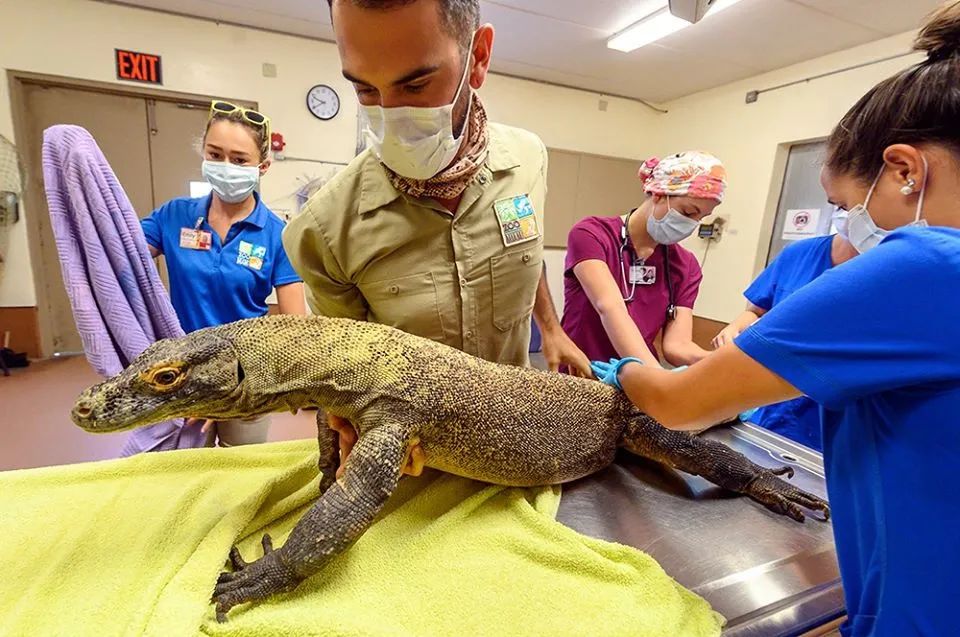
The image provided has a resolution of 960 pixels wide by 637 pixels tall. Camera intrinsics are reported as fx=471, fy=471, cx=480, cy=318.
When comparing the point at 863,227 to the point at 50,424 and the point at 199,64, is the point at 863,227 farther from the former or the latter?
the point at 199,64

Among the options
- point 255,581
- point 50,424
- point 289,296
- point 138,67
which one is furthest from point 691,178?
point 138,67

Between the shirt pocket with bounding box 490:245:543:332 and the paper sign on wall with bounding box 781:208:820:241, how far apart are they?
552cm

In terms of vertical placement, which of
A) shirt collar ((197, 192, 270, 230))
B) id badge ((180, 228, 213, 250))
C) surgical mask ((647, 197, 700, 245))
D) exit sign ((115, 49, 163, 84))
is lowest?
id badge ((180, 228, 213, 250))

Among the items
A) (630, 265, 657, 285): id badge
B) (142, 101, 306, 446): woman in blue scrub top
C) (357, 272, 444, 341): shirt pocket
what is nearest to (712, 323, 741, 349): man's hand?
(630, 265, 657, 285): id badge

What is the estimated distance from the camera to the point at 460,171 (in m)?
1.55

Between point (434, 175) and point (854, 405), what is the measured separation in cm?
125

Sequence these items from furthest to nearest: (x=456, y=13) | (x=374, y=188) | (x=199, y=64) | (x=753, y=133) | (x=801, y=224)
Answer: (x=753, y=133), (x=801, y=224), (x=199, y=64), (x=374, y=188), (x=456, y=13)

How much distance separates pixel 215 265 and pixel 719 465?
2.27 meters

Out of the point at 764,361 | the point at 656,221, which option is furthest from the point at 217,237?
the point at 764,361

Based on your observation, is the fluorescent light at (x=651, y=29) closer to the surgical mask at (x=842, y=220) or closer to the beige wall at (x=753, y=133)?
the beige wall at (x=753, y=133)

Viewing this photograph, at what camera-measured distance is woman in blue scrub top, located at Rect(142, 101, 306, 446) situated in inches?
86.4

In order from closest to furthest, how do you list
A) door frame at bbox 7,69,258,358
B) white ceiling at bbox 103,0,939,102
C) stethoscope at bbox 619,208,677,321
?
stethoscope at bbox 619,208,677,321
white ceiling at bbox 103,0,939,102
door frame at bbox 7,69,258,358

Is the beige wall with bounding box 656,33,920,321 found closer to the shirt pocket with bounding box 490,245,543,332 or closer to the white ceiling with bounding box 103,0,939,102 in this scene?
the white ceiling with bounding box 103,0,939,102

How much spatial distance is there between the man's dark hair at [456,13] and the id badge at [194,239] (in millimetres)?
1375
